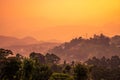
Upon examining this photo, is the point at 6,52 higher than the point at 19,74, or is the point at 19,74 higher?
the point at 6,52

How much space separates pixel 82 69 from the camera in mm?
65750

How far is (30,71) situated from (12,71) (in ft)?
31.9

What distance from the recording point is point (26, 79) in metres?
62.8

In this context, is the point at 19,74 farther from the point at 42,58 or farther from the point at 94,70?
the point at 42,58

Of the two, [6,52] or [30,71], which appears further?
[6,52]

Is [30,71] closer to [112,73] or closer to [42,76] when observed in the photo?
[42,76]

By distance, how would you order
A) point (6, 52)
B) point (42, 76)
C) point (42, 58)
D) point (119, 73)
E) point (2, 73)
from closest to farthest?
point (2, 73) < point (42, 76) < point (119, 73) < point (6, 52) < point (42, 58)

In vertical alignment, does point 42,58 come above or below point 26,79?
above

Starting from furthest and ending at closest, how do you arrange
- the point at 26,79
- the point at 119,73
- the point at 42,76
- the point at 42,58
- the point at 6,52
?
the point at 42,58
the point at 6,52
the point at 119,73
the point at 42,76
the point at 26,79

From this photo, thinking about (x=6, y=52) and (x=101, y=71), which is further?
(x=6, y=52)

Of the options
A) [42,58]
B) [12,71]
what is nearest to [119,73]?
[12,71]

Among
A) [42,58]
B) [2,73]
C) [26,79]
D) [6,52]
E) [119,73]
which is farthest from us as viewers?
[42,58]

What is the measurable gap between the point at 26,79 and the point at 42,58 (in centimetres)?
10064

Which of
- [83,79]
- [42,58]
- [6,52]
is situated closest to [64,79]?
[83,79]
